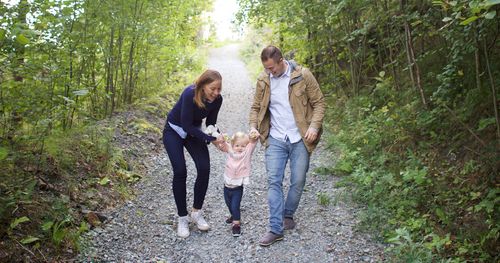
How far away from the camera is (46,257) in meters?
4.14

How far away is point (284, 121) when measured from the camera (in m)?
4.91

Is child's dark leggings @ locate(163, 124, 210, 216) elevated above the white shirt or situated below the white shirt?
below

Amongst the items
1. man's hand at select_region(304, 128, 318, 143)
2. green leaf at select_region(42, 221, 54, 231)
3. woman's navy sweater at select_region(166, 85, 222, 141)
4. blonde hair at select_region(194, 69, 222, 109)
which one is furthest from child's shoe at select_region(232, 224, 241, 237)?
green leaf at select_region(42, 221, 54, 231)

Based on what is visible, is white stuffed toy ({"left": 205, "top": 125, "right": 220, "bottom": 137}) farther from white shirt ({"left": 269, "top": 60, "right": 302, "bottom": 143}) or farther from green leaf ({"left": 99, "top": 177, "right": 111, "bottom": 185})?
green leaf ({"left": 99, "top": 177, "right": 111, "bottom": 185})

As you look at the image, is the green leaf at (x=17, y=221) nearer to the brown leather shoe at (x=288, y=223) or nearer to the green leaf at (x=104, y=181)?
the green leaf at (x=104, y=181)

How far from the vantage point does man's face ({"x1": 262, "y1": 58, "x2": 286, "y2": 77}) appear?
4.59 meters

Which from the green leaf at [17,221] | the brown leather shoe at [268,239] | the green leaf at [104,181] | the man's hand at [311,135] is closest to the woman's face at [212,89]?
the man's hand at [311,135]

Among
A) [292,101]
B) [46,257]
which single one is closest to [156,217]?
[46,257]

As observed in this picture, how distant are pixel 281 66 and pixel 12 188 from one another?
3.05 meters

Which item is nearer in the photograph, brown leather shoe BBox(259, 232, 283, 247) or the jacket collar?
the jacket collar

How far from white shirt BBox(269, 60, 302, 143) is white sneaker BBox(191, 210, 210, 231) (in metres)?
1.42

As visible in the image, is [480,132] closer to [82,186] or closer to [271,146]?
[271,146]

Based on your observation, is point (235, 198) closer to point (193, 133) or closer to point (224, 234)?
point (224, 234)

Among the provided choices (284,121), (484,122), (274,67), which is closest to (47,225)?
(284,121)
